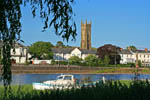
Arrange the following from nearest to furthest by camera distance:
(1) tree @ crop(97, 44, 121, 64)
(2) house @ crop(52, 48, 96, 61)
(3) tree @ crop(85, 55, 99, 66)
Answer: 1. (3) tree @ crop(85, 55, 99, 66)
2. (1) tree @ crop(97, 44, 121, 64)
3. (2) house @ crop(52, 48, 96, 61)

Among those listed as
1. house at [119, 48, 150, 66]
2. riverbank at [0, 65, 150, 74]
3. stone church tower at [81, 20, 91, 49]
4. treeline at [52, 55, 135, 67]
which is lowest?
riverbank at [0, 65, 150, 74]

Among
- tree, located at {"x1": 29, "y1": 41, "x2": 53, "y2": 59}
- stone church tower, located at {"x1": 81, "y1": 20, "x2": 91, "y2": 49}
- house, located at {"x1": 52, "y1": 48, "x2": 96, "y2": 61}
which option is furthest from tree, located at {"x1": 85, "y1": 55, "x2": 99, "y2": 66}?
stone church tower, located at {"x1": 81, "y1": 20, "x2": 91, "y2": 49}

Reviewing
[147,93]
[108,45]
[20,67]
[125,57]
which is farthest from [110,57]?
[147,93]

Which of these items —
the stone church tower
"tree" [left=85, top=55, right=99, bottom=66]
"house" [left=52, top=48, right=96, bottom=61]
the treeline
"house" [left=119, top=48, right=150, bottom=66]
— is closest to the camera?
the treeline

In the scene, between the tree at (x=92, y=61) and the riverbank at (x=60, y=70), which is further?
the tree at (x=92, y=61)

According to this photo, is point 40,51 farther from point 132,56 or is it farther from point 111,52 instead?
point 132,56

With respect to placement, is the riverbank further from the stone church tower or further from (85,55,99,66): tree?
the stone church tower

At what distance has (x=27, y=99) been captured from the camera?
30.7 feet

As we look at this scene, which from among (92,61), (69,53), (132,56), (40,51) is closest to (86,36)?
(132,56)

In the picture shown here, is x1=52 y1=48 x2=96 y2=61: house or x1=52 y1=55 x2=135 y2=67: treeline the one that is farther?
x1=52 y1=48 x2=96 y2=61: house

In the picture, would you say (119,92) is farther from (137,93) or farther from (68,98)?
(68,98)

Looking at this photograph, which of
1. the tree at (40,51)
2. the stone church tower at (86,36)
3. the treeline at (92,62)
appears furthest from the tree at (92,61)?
the stone church tower at (86,36)

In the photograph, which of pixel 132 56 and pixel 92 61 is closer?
pixel 92 61

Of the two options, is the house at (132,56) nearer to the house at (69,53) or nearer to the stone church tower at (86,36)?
the house at (69,53)
